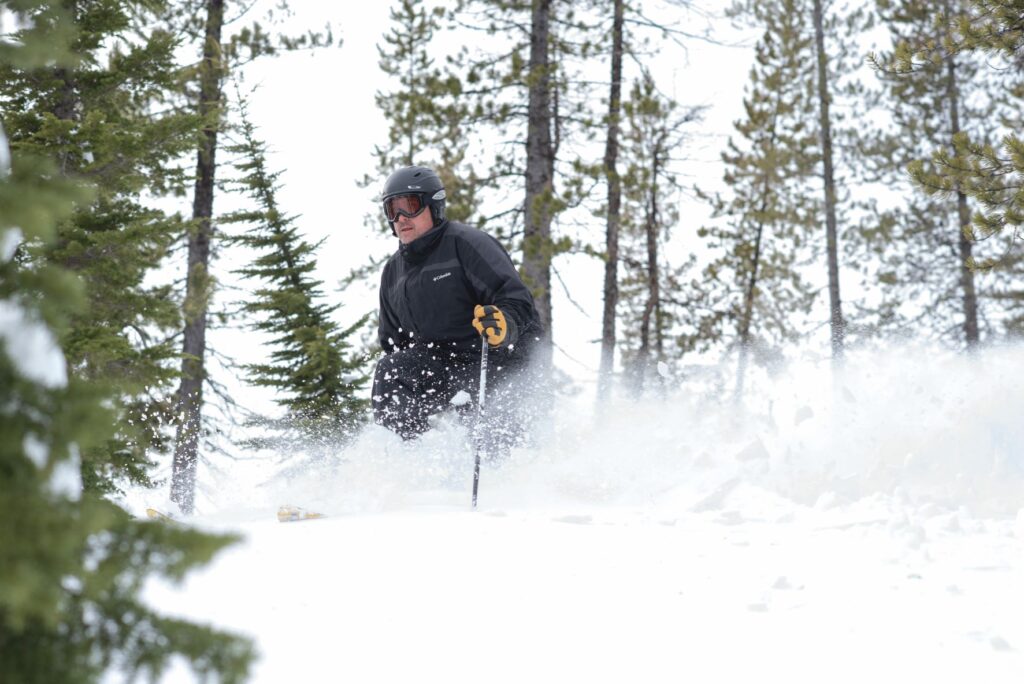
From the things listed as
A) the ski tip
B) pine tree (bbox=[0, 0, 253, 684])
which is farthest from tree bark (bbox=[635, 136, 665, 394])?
pine tree (bbox=[0, 0, 253, 684])

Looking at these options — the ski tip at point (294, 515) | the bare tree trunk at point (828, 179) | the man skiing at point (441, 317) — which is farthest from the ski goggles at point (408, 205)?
the bare tree trunk at point (828, 179)

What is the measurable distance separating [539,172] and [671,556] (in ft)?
34.1

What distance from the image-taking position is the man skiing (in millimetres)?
6941

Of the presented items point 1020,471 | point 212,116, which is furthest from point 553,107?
point 1020,471

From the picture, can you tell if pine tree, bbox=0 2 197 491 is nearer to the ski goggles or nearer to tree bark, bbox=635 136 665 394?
the ski goggles

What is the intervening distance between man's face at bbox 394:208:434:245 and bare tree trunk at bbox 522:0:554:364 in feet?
19.5

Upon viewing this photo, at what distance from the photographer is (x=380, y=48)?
21.2 m

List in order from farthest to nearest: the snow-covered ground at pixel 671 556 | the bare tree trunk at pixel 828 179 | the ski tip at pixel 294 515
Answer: the bare tree trunk at pixel 828 179 < the ski tip at pixel 294 515 < the snow-covered ground at pixel 671 556

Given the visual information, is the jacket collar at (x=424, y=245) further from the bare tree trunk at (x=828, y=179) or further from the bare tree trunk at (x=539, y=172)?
the bare tree trunk at (x=828, y=179)

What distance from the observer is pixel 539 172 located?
13.5 metres

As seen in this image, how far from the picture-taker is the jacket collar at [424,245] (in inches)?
279

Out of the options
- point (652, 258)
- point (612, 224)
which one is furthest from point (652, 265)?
point (612, 224)

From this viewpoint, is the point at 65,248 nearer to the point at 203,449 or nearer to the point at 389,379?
the point at 389,379

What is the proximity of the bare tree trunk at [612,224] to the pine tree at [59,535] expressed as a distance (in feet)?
51.0
